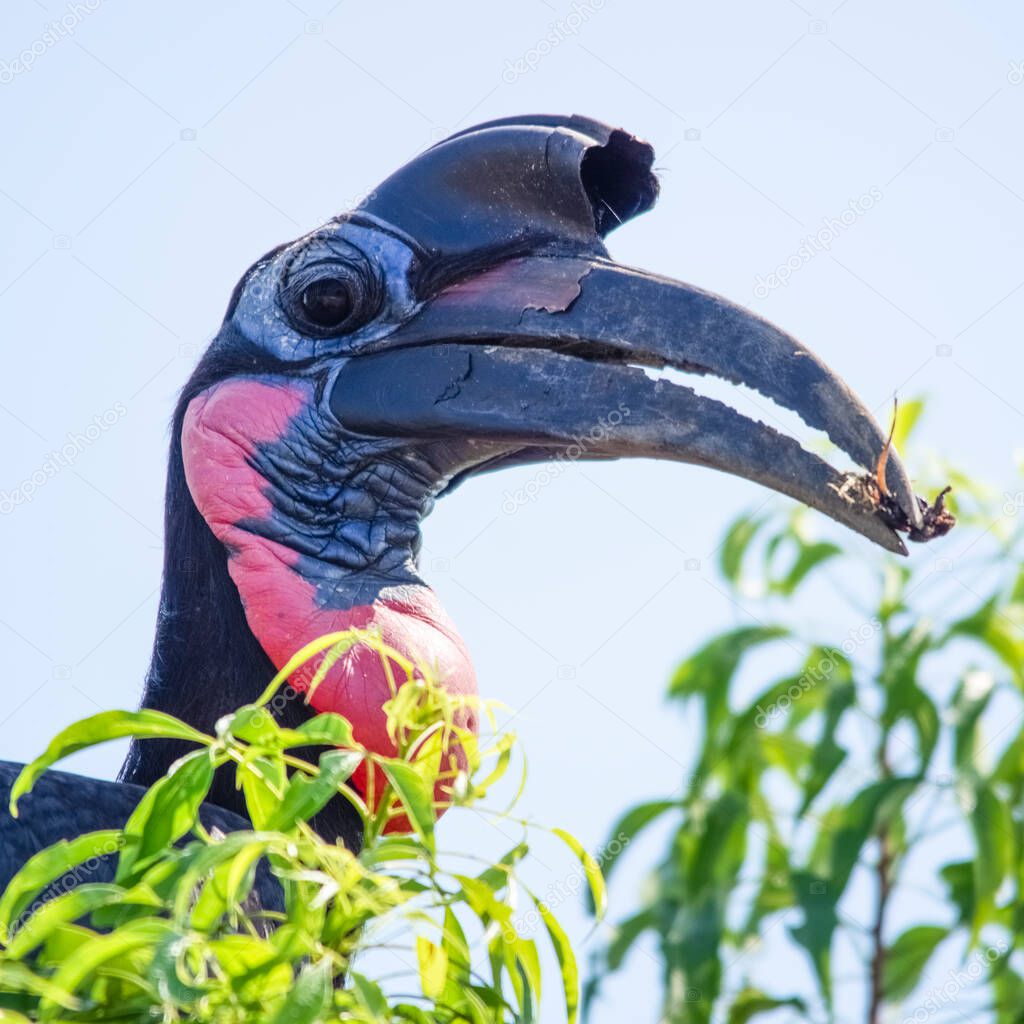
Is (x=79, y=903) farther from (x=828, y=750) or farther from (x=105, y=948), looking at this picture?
(x=828, y=750)

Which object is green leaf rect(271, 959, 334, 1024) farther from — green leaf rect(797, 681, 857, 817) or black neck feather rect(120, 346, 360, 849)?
black neck feather rect(120, 346, 360, 849)

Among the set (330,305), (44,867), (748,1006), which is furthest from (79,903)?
(330,305)

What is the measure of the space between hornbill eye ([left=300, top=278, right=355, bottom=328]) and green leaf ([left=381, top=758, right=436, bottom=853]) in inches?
75.3

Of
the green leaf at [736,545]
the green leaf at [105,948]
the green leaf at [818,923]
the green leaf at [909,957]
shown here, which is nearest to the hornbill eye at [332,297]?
the green leaf at [736,545]

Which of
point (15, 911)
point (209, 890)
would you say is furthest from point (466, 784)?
point (15, 911)

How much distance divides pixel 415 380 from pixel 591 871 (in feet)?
5.07

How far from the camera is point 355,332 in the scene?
3.65 m

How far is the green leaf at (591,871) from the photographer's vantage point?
2.03m

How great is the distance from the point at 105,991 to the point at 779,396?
5.43 feet

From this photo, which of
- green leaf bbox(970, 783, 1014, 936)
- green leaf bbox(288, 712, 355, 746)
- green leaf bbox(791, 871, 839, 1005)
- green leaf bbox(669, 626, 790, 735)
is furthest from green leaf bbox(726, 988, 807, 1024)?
green leaf bbox(288, 712, 355, 746)

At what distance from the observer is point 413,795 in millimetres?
1845

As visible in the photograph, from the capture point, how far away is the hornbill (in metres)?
3.22

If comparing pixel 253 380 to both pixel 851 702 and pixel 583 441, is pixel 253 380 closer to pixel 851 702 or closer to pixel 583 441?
pixel 583 441

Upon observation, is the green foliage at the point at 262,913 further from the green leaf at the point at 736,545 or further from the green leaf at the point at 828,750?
the green leaf at the point at 736,545
